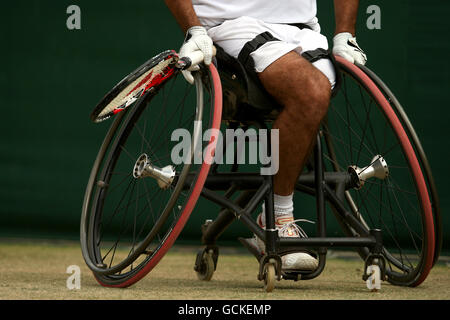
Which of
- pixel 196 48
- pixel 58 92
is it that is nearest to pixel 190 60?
pixel 196 48

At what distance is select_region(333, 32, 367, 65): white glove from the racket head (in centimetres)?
55

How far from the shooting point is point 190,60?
208 centimetres

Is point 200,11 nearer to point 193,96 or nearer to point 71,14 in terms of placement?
point 193,96

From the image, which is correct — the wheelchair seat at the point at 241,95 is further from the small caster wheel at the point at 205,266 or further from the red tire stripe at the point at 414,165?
the small caster wheel at the point at 205,266

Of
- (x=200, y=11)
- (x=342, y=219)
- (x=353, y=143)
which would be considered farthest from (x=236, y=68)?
(x=353, y=143)

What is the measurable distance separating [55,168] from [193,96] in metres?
0.72

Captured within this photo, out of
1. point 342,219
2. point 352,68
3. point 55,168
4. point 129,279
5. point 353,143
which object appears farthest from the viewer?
point 55,168

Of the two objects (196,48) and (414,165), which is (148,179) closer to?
(196,48)

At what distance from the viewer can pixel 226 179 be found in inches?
92.3

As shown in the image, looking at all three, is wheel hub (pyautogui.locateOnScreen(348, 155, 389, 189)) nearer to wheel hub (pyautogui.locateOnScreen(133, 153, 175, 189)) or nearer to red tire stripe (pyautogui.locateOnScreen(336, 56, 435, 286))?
red tire stripe (pyautogui.locateOnScreen(336, 56, 435, 286))

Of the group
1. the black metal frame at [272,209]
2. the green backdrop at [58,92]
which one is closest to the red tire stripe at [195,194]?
the black metal frame at [272,209]

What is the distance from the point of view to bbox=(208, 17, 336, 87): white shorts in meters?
2.17

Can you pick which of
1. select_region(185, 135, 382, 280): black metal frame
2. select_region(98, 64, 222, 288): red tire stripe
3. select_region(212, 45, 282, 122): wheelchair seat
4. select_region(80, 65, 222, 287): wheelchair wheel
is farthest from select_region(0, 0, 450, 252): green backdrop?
select_region(98, 64, 222, 288): red tire stripe

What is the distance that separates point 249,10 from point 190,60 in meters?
0.34
